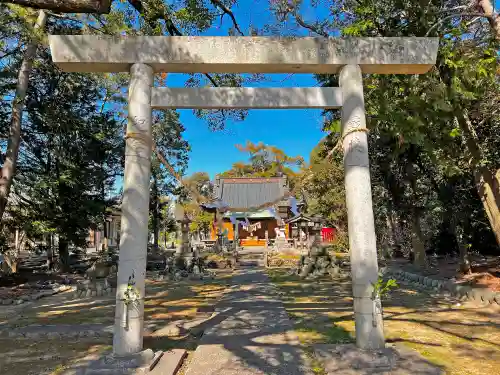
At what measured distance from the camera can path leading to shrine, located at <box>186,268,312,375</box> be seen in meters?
3.65

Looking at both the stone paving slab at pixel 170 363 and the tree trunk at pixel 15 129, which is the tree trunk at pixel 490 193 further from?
the tree trunk at pixel 15 129

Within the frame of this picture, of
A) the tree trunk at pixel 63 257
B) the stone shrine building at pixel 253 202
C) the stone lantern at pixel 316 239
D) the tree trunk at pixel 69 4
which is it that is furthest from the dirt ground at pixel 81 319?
the stone shrine building at pixel 253 202

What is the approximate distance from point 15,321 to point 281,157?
3743 centimetres

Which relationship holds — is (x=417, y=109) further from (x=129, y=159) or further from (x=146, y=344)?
(x=146, y=344)

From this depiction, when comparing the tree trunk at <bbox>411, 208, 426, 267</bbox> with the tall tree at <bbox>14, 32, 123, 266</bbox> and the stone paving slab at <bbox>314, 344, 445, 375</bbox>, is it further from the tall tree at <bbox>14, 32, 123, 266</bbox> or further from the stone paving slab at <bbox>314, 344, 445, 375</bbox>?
the tall tree at <bbox>14, 32, 123, 266</bbox>

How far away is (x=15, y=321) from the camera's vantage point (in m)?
6.39

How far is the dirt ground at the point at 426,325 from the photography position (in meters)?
3.98

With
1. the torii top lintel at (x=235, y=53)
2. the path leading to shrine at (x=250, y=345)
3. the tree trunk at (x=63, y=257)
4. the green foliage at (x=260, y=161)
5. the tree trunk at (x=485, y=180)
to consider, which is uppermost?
the green foliage at (x=260, y=161)

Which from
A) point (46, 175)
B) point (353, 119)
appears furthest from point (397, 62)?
point (46, 175)

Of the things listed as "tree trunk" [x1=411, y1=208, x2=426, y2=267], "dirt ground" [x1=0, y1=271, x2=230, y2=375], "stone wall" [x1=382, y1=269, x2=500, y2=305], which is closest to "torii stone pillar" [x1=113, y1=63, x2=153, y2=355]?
"dirt ground" [x1=0, y1=271, x2=230, y2=375]

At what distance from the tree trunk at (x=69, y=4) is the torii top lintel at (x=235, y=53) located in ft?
0.96

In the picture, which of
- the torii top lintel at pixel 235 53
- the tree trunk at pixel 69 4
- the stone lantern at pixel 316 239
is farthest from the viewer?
the stone lantern at pixel 316 239

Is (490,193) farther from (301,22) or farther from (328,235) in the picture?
(328,235)

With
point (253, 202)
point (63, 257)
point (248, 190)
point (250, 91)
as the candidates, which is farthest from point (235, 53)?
point (248, 190)
